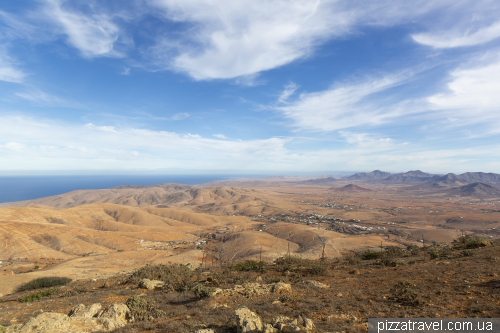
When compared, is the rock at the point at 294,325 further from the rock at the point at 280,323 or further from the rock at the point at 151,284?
the rock at the point at 151,284

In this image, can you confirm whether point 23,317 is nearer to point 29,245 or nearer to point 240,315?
point 240,315

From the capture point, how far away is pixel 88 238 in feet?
151

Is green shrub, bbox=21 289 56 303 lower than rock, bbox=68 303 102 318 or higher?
lower

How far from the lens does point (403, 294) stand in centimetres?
938

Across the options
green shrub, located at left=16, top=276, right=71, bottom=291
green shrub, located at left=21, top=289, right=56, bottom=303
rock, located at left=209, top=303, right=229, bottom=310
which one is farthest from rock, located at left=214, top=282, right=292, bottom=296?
green shrub, located at left=16, top=276, right=71, bottom=291

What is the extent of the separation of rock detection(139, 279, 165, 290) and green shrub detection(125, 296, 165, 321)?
564cm

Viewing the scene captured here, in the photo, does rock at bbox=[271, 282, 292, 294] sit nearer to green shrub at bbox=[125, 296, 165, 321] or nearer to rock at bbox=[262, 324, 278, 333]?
green shrub at bbox=[125, 296, 165, 321]

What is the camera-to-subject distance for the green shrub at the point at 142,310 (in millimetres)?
8489

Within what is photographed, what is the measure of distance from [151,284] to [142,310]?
6.72 meters

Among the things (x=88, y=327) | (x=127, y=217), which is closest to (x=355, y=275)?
(x=88, y=327)

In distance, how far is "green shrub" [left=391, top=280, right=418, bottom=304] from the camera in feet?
29.0

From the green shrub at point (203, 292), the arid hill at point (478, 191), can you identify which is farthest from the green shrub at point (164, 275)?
the arid hill at point (478, 191)

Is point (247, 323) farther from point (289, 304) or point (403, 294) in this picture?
point (403, 294)

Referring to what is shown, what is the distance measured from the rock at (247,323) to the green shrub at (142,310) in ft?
13.8
